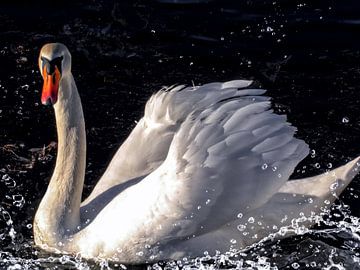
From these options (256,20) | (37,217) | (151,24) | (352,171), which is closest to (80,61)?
(151,24)

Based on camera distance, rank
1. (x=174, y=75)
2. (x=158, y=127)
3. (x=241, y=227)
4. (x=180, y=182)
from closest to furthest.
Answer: (x=180, y=182)
(x=241, y=227)
(x=158, y=127)
(x=174, y=75)

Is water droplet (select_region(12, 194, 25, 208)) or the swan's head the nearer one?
the swan's head

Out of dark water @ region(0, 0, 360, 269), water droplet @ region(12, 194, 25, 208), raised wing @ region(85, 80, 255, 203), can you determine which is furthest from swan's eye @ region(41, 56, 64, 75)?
water droplet @ region(12, 194, 25, 208)

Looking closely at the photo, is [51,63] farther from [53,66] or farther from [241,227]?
[241,227]

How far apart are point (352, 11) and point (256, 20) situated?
1.01 m

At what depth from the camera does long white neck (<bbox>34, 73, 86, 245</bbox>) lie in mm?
6316

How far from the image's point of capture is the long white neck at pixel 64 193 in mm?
6316

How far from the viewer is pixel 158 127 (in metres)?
6.48

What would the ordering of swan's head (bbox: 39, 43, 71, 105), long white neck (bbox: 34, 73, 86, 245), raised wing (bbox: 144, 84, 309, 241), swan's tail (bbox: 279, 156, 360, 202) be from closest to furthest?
swan's head (bbox: 39, 43, 71, 105) < raised wing (bbox: 144, 84, 309, 241) < long white neck (bbox: 34, 73, 86, 245) < swan's tail (bbox: 279, 156, 360, 202)

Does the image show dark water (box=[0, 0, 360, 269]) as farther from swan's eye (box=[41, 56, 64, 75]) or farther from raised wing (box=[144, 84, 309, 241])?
swan's eye (box=[41, 56, 64, 75])

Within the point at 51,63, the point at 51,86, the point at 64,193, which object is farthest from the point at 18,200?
the point at 51,63

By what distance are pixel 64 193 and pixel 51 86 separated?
0.89m

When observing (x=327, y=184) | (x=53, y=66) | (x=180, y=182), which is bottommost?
(x=327, y=184)

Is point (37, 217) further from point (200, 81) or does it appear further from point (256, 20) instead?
point (256, 20)
